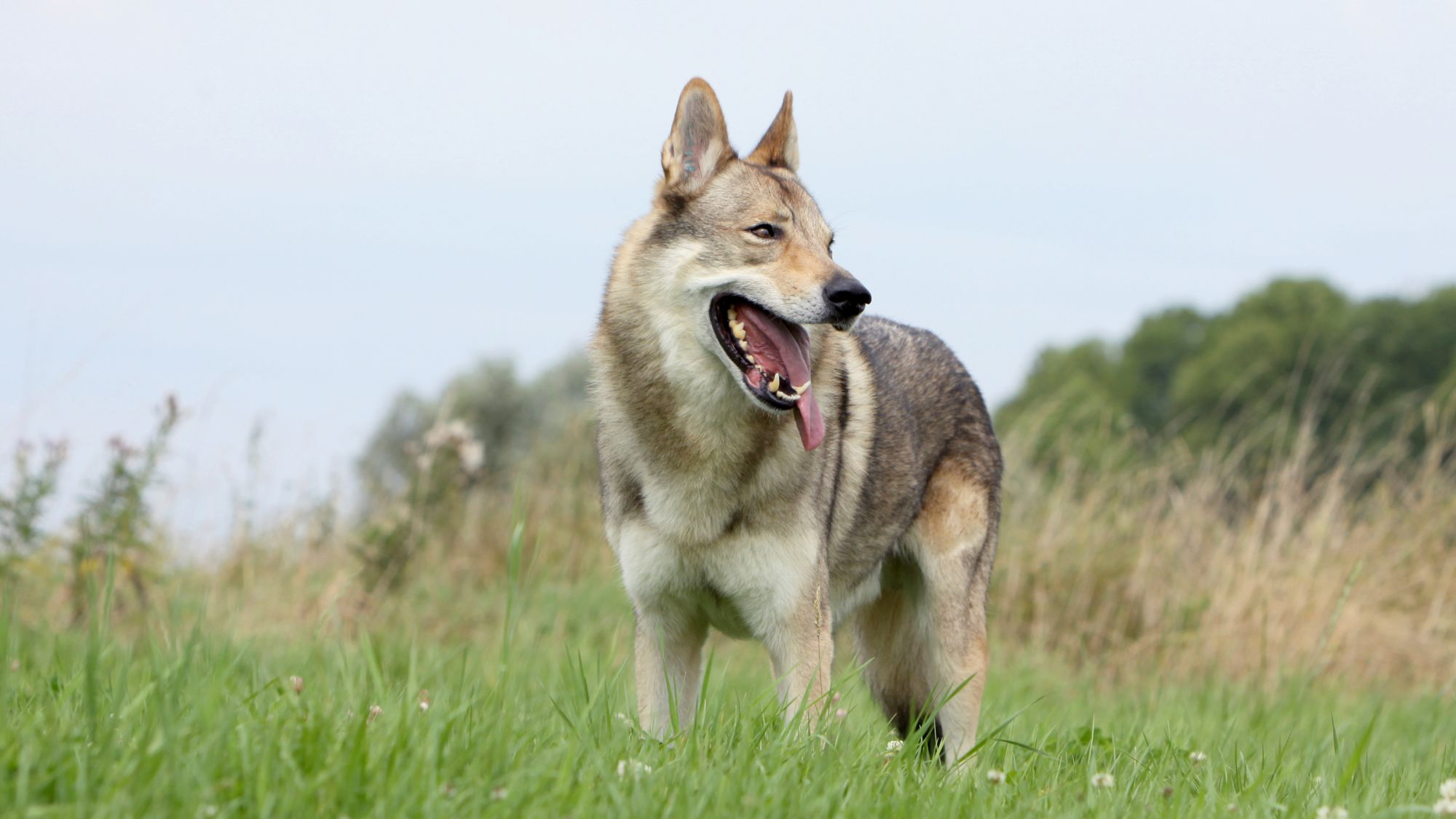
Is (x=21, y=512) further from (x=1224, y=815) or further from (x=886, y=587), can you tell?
(x=1224, y=815)

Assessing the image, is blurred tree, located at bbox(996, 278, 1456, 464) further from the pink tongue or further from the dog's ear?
the pink tongue

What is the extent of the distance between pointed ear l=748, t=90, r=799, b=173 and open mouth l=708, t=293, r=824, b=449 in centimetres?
88

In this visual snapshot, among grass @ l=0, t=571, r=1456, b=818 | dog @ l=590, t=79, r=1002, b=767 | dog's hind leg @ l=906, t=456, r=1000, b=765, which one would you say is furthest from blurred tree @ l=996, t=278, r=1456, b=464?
grass @ l=0, t=571, r=1456, b=818

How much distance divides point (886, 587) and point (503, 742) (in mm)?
2820

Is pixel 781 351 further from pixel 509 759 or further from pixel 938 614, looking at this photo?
pixel 509 759

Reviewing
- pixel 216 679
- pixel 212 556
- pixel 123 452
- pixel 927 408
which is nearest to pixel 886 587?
pixel 927 408

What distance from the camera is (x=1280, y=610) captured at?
28.5 ft

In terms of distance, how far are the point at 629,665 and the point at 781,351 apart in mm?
3102

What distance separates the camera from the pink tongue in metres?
3.92

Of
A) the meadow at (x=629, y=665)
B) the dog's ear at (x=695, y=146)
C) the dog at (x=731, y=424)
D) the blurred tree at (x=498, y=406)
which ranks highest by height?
the dog's ear at (x=695, y=146)

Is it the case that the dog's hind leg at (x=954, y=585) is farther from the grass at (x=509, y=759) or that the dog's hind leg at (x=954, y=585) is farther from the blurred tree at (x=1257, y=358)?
the blurred tree at (x=1257, y=358)

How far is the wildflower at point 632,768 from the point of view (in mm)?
2547

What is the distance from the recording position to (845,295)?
12.4 feet

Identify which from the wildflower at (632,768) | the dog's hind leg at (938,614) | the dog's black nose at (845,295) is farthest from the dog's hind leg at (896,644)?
the wildflower at (632,768)
